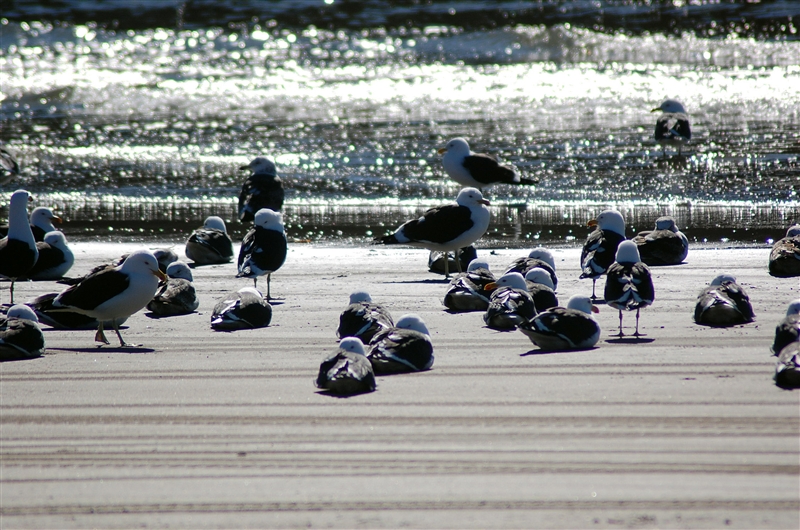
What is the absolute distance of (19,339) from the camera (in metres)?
6.42

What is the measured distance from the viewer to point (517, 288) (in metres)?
7.36

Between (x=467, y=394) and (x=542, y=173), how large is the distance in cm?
1061

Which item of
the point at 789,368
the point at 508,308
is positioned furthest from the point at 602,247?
the point at 789,368

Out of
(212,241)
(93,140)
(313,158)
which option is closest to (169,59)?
Answer: (93,140)

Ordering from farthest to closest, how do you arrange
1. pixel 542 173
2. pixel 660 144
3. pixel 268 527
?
1. pixel 660 144
2. pixel 542 173
3. pixel 268 527

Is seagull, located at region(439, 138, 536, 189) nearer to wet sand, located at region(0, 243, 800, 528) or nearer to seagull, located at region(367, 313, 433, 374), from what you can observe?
wet sand, located at region(0, 243, 800, 528)

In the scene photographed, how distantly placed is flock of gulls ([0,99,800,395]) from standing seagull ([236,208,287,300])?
0.01 metres

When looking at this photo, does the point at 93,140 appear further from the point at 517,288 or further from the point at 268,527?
the point at 268,527

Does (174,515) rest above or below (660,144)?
below

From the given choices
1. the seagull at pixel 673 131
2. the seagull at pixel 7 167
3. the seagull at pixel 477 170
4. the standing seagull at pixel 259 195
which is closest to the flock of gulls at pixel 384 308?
the standing seagull at pixel 259 195

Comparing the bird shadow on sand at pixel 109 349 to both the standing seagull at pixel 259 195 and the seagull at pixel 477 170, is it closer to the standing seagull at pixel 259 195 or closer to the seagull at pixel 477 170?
the standing seagull at pixel 259 195

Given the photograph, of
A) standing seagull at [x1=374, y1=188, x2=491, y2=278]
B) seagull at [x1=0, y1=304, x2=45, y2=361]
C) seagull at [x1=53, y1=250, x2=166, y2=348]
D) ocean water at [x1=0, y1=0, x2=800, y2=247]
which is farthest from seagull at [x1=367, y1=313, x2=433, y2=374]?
ocean water at [x1=0, y1=0, x2=800, y2=247]

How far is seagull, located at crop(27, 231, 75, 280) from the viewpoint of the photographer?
9.42 m

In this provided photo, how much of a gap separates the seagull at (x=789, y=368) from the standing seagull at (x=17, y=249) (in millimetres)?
6324
